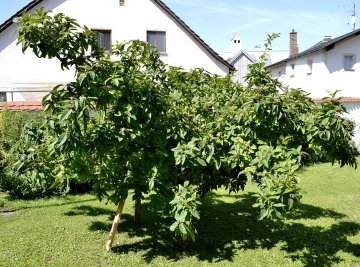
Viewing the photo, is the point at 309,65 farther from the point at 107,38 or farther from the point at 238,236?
the point at 238,236

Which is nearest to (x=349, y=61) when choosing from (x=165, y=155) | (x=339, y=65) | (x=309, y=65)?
(x=339, y=65)

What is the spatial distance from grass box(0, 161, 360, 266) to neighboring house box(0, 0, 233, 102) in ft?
28.6

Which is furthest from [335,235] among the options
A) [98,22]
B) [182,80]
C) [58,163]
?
[98,22]

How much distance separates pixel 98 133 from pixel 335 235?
4.64 metres

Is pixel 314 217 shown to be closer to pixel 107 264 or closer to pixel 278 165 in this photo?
pixel 278 165

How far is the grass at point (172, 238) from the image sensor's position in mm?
5355

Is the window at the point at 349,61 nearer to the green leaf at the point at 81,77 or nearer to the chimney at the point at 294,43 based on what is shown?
the chimney at the point at 294,43

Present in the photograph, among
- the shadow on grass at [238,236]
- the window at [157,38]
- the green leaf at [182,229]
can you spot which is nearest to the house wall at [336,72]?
the window at [157,38]

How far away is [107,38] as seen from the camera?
17094 millimetres

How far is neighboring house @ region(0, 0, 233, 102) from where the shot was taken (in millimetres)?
15656

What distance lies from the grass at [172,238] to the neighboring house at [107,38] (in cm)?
872

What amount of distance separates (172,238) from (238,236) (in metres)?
1.19

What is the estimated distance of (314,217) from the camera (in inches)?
293

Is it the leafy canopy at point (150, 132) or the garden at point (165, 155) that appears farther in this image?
the garden at point (165, 155)
